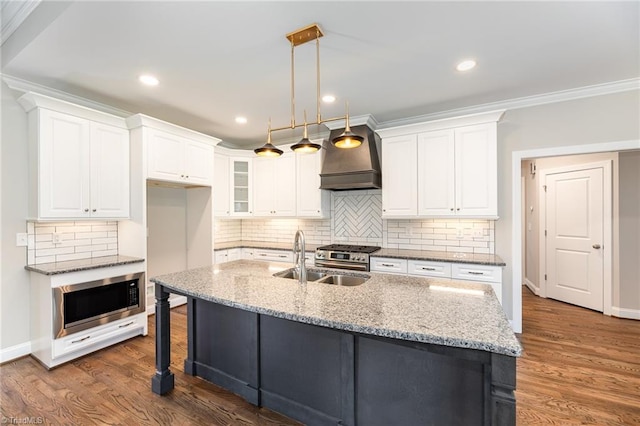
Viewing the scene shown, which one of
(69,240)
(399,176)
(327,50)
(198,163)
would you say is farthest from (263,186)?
(327,50)

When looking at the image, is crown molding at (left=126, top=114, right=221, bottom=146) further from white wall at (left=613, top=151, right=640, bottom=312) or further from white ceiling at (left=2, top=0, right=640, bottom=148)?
white wall at (left=613, top=151, right=640, bottom=312)

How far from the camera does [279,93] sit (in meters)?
3.11

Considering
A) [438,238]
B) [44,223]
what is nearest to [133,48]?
[44,223]

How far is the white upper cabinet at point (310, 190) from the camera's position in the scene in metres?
4.29

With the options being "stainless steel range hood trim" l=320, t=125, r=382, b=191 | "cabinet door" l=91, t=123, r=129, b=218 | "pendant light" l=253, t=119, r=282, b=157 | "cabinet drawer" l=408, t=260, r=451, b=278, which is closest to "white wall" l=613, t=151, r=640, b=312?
"cabinet drawer" l=408, t=260, r=451, b=278

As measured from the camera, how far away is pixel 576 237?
4.35m

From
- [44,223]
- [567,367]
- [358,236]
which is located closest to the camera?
[567,367]

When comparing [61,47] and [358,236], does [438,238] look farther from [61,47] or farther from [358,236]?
[61,47]

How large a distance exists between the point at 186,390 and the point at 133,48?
270 cm

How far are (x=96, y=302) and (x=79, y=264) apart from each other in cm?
41

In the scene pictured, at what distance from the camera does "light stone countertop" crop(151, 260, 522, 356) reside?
1.21 metres

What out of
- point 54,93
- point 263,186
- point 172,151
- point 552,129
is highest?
point 54,93

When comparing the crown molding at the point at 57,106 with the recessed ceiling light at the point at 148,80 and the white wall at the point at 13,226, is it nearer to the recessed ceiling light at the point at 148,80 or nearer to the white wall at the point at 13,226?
the white wall at the point at 13,226

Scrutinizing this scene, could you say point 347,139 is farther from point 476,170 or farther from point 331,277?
point 476,170
